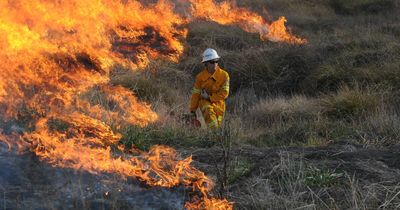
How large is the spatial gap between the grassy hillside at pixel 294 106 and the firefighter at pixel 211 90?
361 mm

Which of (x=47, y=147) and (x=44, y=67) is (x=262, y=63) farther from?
(x=47, y=147)

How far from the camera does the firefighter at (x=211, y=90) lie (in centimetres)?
803

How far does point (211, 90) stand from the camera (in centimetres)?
817

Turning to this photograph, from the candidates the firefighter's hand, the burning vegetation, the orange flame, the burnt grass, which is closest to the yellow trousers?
the firefighter's hand

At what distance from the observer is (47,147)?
12.9ft

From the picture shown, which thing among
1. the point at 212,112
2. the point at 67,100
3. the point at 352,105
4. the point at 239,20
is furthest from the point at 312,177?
the point at 239,20

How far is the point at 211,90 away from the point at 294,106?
9.84ft

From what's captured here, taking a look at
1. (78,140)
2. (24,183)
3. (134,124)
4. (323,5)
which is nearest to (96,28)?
(134,124)

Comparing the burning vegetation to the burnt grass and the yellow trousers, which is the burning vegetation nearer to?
the burnt grass

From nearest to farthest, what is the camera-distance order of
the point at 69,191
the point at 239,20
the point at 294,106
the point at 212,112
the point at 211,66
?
the point at 69,191 → the point at 212,112 → the point at 211,66 → the point at 294,106 → the point at 239,20

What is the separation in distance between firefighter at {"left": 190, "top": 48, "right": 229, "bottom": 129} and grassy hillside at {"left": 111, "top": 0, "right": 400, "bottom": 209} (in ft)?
1.18

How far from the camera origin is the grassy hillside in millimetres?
4355

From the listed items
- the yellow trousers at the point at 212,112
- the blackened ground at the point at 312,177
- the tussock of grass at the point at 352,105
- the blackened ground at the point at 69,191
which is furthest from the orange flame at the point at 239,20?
the blackened ground at the point at 69,191

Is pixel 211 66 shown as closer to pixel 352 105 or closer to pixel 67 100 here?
pixel 67 100
